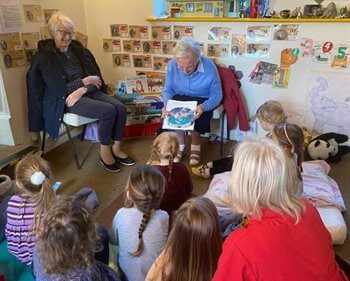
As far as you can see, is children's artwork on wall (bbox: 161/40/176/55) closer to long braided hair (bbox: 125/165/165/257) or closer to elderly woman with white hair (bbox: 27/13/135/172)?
elderly woman with white hair (bbox: 27/13/135/172)

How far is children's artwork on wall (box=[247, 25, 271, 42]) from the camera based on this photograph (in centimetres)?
275

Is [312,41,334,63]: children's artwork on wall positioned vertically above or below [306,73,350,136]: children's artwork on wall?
above

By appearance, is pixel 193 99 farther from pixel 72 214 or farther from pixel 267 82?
pixel 72 214

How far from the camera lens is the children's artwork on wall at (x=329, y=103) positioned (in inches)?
106

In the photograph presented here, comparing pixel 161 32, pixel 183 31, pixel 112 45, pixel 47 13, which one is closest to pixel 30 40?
pixel 47 13

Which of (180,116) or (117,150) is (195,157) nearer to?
(180,116)

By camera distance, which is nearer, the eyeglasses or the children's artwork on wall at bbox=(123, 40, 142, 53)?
the eyeglasses

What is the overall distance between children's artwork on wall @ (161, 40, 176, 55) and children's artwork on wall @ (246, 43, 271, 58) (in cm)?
69

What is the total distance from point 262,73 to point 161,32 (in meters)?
0.98

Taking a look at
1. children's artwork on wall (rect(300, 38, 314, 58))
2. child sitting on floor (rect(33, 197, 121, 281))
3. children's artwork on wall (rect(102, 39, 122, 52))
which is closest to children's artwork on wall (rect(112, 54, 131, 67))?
children's artwork on wall (rect(102, 39, 122, 52))

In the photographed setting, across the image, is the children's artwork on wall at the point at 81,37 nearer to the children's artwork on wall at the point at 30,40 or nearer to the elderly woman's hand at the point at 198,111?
the children's artwork on wall at the point at 30,40

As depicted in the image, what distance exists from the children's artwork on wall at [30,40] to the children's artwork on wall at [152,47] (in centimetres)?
95

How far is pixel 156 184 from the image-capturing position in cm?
135

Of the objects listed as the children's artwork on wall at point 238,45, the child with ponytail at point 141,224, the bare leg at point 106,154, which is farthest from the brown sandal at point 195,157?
the child with ponytail at point 141,224
